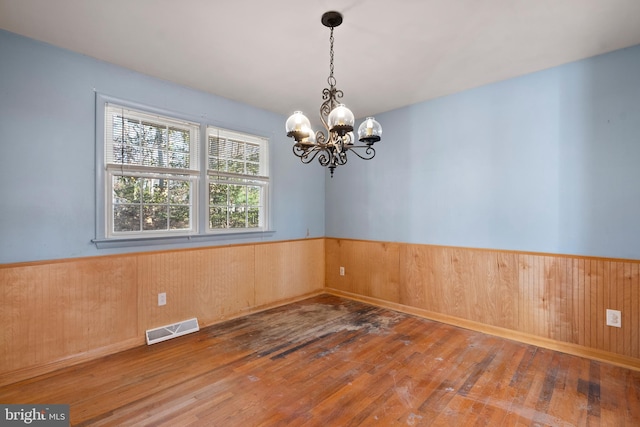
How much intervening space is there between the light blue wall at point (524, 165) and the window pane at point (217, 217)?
2000 mm

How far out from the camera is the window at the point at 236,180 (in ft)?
11.2

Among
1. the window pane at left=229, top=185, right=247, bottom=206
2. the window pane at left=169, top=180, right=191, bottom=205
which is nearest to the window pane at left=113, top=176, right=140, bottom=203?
the window pane at left=169, top=180, right=191, bottom=205

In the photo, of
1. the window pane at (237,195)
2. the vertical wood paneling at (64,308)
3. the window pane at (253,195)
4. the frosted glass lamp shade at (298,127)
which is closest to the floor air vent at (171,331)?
the vertical wood paneling at (64,308)

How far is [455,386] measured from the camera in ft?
6.89

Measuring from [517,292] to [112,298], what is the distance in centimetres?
387

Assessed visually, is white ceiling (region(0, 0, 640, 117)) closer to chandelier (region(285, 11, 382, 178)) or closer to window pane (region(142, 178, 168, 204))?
chandelier (region(285, 11, 382, 178))

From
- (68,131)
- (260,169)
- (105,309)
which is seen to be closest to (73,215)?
(68,131)

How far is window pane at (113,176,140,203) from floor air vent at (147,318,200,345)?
1.28 m

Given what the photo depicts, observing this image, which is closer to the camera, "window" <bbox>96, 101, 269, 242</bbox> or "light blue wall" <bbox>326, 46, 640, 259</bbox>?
"light blue wall" <bbox>326, 46, 640, 259</bbox>

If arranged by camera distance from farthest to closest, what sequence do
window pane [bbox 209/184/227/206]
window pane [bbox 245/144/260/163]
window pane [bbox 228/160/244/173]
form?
window pane [bbox 245/144/260/163] < window pane [bbox 228/160/244/173] < window pane [bbox 209/184/227/206]

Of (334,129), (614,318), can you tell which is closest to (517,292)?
(614,318)

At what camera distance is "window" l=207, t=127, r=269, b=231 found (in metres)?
3.40

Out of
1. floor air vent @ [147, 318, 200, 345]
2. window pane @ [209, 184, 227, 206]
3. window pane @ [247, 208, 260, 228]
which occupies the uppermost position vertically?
window pane @ [209, 184, 227, 206]

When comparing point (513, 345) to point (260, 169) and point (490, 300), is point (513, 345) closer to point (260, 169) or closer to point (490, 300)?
point (490, 300)
